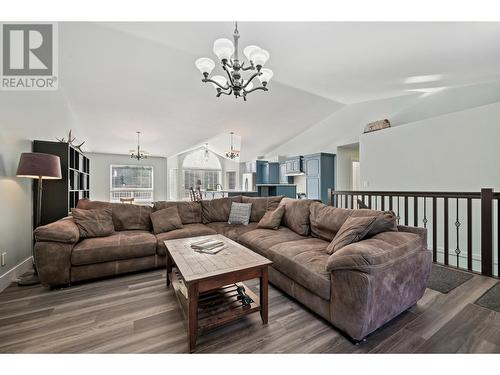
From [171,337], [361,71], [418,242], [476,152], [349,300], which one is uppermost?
[361,71]

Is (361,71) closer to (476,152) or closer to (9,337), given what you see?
(476,152)

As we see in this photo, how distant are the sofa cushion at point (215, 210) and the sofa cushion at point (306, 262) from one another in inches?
63.6

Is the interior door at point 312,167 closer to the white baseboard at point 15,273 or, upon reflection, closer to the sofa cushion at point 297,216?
the sofa cushion at point 297,216

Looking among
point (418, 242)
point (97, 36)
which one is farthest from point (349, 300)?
point (97, 36)

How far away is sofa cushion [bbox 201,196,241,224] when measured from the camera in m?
3.60

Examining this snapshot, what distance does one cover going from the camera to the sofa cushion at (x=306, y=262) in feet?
5.12

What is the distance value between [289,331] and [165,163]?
8.18 metres

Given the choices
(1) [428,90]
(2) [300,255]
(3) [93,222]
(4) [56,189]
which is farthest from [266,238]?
(1) [428,90]

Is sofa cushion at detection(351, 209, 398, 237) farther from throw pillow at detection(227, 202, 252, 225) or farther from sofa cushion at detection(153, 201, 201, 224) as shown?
sofa cushion at detection(153, 201, 201, 224)

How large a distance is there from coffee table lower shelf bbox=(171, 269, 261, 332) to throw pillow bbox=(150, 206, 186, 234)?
1253 mm

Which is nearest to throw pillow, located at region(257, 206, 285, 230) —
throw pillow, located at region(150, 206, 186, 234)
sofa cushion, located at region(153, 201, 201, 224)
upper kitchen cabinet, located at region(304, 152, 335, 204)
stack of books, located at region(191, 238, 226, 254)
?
stack of books, located at region(191, 238, 226, 254)

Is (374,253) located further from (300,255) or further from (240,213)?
(240,213)

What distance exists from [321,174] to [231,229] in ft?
12.5

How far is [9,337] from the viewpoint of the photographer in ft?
4.84
